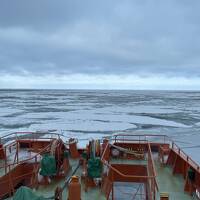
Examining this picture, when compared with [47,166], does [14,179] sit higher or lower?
lower

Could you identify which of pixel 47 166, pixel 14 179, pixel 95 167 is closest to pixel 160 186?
pixel 95 167

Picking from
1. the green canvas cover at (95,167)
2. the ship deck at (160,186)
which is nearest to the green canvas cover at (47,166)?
the ship deck at (160,186)

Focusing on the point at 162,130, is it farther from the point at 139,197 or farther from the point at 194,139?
the point at 139,197

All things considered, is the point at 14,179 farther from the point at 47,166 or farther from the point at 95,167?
the point at 95,167

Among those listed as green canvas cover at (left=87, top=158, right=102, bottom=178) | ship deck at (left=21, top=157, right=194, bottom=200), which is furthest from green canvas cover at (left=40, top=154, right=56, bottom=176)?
green canvas cover at (left=87, top=158, right=102, bottom=178)

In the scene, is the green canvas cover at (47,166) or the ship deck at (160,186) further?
the green canvas cover at (47,166)

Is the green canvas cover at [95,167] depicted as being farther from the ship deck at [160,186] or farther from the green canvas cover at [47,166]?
the green canvas cover at [47,166]

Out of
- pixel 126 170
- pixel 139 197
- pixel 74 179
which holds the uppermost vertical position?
pixel 74 179

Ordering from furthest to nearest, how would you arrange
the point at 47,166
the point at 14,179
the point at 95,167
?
the point at 14,179
the point at 47,166
the point at 95,167

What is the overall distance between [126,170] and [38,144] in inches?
180

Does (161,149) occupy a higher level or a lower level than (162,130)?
higher

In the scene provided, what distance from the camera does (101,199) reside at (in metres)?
7.24

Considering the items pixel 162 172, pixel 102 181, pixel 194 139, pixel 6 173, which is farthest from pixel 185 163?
pixel 194 139

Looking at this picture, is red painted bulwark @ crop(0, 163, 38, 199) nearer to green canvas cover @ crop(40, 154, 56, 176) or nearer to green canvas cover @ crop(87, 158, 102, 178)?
green canvas cover @ crop(40, 154, 56, 176)
